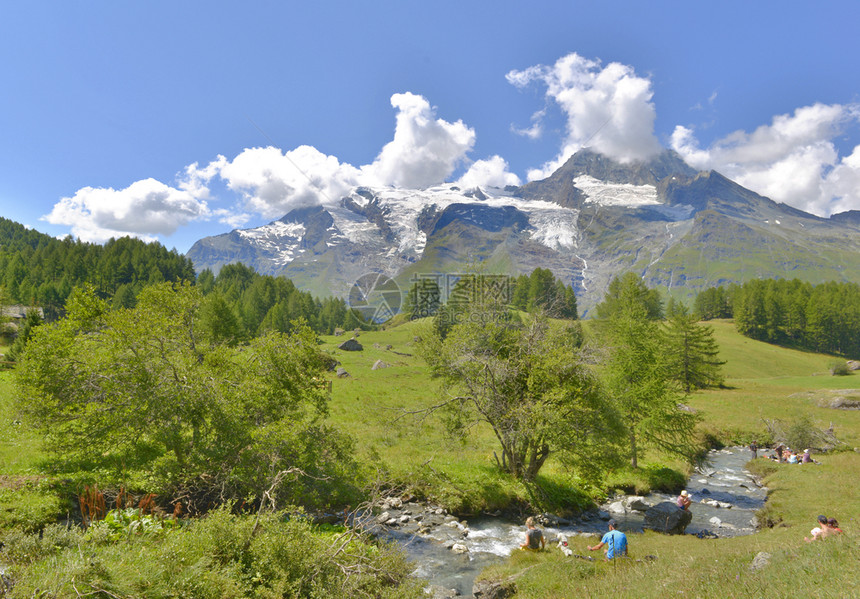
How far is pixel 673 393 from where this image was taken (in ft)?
93.0

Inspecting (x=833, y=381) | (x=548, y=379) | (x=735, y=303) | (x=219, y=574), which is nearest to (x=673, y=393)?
(x=548, y=379)

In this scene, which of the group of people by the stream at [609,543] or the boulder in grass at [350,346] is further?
the boulder in grass at [350,346]

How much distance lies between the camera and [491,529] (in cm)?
1862

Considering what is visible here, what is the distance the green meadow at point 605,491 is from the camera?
856 cm

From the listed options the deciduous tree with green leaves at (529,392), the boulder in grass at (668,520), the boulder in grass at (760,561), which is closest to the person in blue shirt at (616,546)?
the boulder in grass at (760,561)

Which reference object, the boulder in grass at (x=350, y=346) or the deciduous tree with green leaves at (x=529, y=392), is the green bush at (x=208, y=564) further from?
the boulder in grass at (x=350, y=346)

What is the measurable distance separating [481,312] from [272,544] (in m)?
15.3

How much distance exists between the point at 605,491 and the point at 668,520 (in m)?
5.48

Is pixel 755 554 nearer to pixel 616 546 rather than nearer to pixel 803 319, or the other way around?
pixel 616 546

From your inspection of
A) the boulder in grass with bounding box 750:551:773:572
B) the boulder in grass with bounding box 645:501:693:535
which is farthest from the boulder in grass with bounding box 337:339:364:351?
the boulder in grass with bounding box 750:551:773:572

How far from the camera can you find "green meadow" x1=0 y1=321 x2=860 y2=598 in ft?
28.1

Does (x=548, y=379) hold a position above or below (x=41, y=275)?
below

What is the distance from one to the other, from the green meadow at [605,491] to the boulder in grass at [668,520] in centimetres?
160

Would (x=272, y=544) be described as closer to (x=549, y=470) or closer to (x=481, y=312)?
(x=481, y=312)
